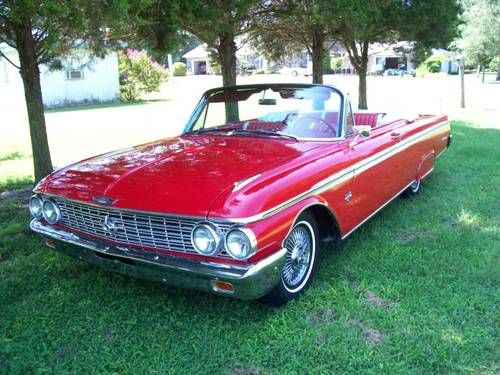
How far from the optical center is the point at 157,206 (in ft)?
9.95

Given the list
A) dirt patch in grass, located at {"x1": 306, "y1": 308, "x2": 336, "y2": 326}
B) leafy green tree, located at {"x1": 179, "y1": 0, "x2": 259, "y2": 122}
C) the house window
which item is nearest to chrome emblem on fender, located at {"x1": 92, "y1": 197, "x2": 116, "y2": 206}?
dirt patch in grass, located at {"x1": 306, "y1": 308, "x2": 336, "y2": 326}

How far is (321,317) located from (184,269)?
101 cm

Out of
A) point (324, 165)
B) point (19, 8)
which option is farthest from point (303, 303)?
point (19, 8)

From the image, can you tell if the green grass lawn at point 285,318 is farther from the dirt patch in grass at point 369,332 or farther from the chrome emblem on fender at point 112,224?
the chrome emblem on fender at point 112,224

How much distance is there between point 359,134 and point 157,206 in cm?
220

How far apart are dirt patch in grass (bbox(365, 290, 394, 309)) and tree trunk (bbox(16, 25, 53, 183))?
4305 mm

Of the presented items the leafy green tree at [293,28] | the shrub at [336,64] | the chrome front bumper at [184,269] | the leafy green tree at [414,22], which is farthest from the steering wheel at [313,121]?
the shrub at [336,64]

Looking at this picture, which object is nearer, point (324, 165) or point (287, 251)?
point (287, 251)

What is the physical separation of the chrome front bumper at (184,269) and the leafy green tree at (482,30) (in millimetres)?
28940

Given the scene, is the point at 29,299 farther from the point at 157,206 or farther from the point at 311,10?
the point at 311,10

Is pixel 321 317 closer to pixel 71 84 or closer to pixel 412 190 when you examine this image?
pixel 412 190

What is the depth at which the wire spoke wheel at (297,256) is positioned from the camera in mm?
3428

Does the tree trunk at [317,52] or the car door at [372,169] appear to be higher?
the tree trunk at [317,52]

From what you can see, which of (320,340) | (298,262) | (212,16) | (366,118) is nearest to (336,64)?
(366,118)
